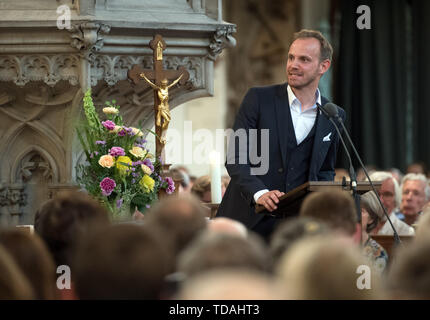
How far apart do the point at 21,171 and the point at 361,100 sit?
9167mm

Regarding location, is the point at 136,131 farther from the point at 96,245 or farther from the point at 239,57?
the point at 239,57

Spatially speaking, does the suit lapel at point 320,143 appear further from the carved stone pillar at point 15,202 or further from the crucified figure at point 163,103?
the carved stone pillar at point 15,202

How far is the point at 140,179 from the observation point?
5473 millimetres

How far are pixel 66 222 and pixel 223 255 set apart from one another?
112 cm

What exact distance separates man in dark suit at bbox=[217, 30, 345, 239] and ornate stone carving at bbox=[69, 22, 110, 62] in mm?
1164

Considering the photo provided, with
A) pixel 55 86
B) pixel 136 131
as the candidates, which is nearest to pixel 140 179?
pixel 136 131

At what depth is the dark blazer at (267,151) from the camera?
5.11m

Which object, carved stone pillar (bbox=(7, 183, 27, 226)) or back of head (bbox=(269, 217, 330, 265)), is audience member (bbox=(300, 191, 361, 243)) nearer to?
back of head (bbox=(269, 217, 330, 265))

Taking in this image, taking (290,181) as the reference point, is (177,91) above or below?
above

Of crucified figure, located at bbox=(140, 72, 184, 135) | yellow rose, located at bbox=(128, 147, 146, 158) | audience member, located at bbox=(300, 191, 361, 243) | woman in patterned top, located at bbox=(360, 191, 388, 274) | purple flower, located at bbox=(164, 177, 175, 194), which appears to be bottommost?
woman in patterned top, located at bbox=(360, 191, 388, 274)

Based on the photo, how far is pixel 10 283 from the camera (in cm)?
252

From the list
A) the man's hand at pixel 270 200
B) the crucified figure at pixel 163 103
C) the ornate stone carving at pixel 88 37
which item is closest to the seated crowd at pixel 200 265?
the man's hand at pixel 270 200

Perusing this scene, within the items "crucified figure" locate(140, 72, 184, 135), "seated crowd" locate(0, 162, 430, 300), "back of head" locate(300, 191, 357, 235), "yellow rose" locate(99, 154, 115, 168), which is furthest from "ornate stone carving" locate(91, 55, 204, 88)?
"seated crowd" locate(0, 162, 430, 300)

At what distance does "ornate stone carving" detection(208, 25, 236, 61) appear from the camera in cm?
637
